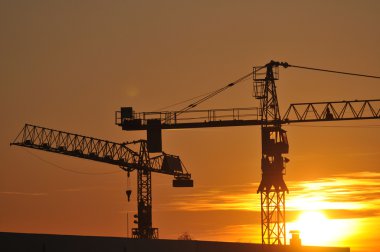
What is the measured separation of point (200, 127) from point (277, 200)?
15.3 metres

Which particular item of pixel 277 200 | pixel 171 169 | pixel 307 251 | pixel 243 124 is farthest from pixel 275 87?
pixel 307 251

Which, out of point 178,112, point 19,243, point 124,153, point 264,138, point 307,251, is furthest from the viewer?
point 124,153

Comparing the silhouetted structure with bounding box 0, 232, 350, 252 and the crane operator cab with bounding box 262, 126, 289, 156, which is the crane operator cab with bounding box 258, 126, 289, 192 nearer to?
the crane operator cab with bounding box 262, 126, 289, 156

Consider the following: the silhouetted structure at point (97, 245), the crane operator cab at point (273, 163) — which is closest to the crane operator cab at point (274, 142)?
the crane operator cab at point (273, 163)

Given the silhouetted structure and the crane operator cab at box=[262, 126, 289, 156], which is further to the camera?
the crane operator cab at box=[262, 126, 289, 156]

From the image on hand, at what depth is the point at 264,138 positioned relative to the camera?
437ft

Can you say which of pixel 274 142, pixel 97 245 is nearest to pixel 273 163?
pixel 274 142

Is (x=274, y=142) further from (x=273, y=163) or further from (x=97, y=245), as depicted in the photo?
(x=97, y=245)

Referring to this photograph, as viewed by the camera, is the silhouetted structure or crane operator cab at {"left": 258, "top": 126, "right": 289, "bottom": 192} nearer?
the silhouetted structure

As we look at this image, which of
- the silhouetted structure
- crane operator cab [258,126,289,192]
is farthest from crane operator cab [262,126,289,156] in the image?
the silhouetted structure

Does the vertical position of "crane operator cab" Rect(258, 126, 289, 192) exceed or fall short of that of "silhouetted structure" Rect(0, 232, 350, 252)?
it exceeds it

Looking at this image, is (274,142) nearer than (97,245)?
No

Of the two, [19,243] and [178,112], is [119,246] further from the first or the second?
[178,112]

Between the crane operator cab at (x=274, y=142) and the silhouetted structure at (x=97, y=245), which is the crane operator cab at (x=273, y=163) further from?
the silhouetted structure at (x=97, y=245)
